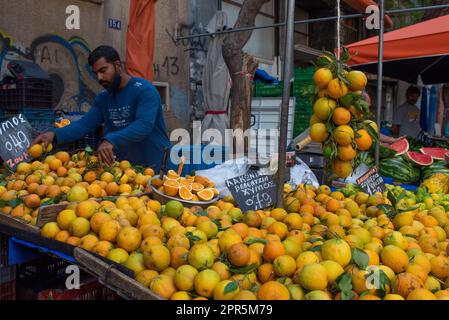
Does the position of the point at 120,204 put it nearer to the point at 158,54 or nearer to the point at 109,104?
the point at 109,104

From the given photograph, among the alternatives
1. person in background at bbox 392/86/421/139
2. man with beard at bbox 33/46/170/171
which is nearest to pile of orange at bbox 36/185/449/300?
man with beard at bbox 33/46/170/171

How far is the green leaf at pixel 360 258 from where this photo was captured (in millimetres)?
1818

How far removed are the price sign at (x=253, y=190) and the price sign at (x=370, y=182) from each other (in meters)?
0.85

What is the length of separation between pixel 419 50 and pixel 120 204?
4745 millimetres

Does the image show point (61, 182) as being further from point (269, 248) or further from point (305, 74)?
point (305, 74)

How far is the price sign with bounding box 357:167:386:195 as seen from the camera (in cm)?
328

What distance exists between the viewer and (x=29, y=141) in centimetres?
357

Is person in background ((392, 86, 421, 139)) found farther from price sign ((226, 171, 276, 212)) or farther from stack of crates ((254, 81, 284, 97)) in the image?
price sign ((226, 171, 276, 212))

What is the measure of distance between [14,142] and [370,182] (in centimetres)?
295

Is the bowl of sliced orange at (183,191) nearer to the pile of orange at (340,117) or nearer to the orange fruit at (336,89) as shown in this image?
the pile of orange at (340,117)

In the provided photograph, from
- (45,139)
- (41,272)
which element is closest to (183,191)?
(41,272)

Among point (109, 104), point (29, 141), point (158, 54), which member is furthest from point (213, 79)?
point (29, 141)

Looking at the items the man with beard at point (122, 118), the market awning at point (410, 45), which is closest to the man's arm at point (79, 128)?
the man with beard at point (122, 118)

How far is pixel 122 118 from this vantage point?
12.9ft
